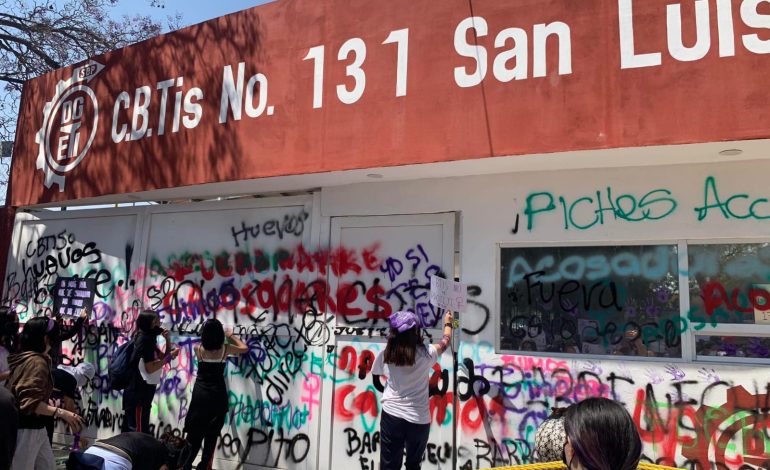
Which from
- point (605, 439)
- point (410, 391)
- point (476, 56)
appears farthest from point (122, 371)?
point (605, 439)

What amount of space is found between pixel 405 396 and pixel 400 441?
35 cm

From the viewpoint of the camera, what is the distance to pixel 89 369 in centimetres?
682

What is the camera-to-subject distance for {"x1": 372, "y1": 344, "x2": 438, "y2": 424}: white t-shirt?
454cm

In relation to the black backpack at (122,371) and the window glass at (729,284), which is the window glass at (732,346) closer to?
the window glass at (729,284)

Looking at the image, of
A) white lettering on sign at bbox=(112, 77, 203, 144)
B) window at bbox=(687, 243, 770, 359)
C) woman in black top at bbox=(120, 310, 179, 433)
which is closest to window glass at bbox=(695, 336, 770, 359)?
window at bbox=(687, 243, 770, 359)

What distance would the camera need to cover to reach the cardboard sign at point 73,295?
8078mm

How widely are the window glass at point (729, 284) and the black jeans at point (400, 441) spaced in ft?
7.91

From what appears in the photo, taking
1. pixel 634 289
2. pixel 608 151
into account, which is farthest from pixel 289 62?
pixel 634 289

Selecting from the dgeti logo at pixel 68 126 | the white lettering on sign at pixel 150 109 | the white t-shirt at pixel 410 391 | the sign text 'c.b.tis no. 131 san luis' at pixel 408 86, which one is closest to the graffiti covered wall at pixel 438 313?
the white t-shirt at pixel 410 391

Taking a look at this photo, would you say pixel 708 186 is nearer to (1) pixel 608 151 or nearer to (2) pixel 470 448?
(1) pixel 608 151

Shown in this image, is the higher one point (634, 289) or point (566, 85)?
point (566, 85)

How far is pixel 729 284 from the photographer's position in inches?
191

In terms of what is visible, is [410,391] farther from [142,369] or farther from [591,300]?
[142,369]

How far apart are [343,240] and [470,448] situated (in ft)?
7.90
